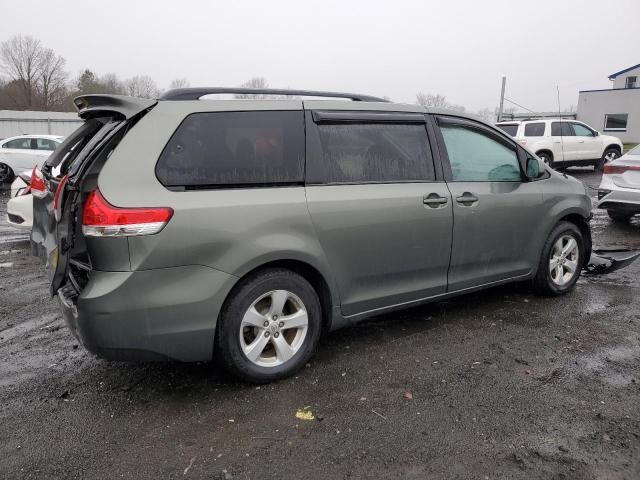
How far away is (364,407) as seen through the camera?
303 cm

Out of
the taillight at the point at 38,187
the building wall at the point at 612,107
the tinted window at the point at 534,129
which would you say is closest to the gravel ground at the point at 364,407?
the taillight at the point at 38,187

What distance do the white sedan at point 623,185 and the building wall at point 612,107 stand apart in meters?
28.8

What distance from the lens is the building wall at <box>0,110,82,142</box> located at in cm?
2509

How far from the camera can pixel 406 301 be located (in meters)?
3.88

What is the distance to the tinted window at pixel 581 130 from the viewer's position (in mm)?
16906

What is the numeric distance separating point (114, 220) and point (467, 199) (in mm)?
2587

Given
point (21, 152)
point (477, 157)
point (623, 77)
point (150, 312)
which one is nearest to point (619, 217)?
point (477, 157)

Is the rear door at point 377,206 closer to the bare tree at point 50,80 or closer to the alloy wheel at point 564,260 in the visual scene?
the alloy wheel at point 564,260

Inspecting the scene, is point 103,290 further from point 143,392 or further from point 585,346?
point 585,346

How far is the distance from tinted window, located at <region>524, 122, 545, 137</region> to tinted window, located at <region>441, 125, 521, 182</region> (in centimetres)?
1269

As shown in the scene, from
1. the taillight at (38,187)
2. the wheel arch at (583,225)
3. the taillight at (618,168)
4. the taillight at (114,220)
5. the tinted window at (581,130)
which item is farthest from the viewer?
the tinted window at (581,130)

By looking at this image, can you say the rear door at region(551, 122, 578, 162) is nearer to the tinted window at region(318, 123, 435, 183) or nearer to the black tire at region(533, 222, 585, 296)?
the black tire at region(533, 222, 585, 296)

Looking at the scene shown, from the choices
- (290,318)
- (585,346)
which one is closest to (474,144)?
(585,346)

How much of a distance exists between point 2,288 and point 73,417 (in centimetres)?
319
